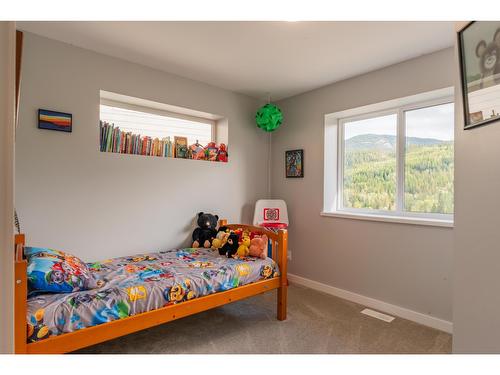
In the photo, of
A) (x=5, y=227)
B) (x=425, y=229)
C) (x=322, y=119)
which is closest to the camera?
(x=5, y=227)

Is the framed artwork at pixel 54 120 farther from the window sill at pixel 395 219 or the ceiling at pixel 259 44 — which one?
the window sill at pixel 395 219

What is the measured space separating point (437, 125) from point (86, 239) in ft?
10.5

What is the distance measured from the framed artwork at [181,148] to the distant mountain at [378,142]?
1.84 m

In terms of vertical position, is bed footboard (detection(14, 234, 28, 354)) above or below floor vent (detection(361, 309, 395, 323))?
above

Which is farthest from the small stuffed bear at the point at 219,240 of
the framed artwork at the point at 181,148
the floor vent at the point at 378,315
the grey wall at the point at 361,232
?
the floor vent at the point at 378,315

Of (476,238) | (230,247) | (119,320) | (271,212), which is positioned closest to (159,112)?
(230,247)

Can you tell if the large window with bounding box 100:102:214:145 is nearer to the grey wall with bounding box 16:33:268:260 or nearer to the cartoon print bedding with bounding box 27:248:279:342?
the grey wall with bounding box 16:33:268:260

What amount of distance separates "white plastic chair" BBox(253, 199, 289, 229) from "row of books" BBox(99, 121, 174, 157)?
1.20m

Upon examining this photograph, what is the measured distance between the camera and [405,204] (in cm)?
278

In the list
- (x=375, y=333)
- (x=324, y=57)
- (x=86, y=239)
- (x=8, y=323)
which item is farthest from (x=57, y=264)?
(x=324, y=57)

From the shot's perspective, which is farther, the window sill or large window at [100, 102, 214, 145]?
large window at [100, 102, 214, 145]

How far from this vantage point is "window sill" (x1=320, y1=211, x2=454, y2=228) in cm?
236

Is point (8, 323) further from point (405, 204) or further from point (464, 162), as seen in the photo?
point (405, 204)

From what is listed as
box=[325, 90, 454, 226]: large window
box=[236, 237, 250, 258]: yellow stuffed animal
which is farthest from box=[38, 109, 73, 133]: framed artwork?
box=[325, 90, 454, 226]: large window
